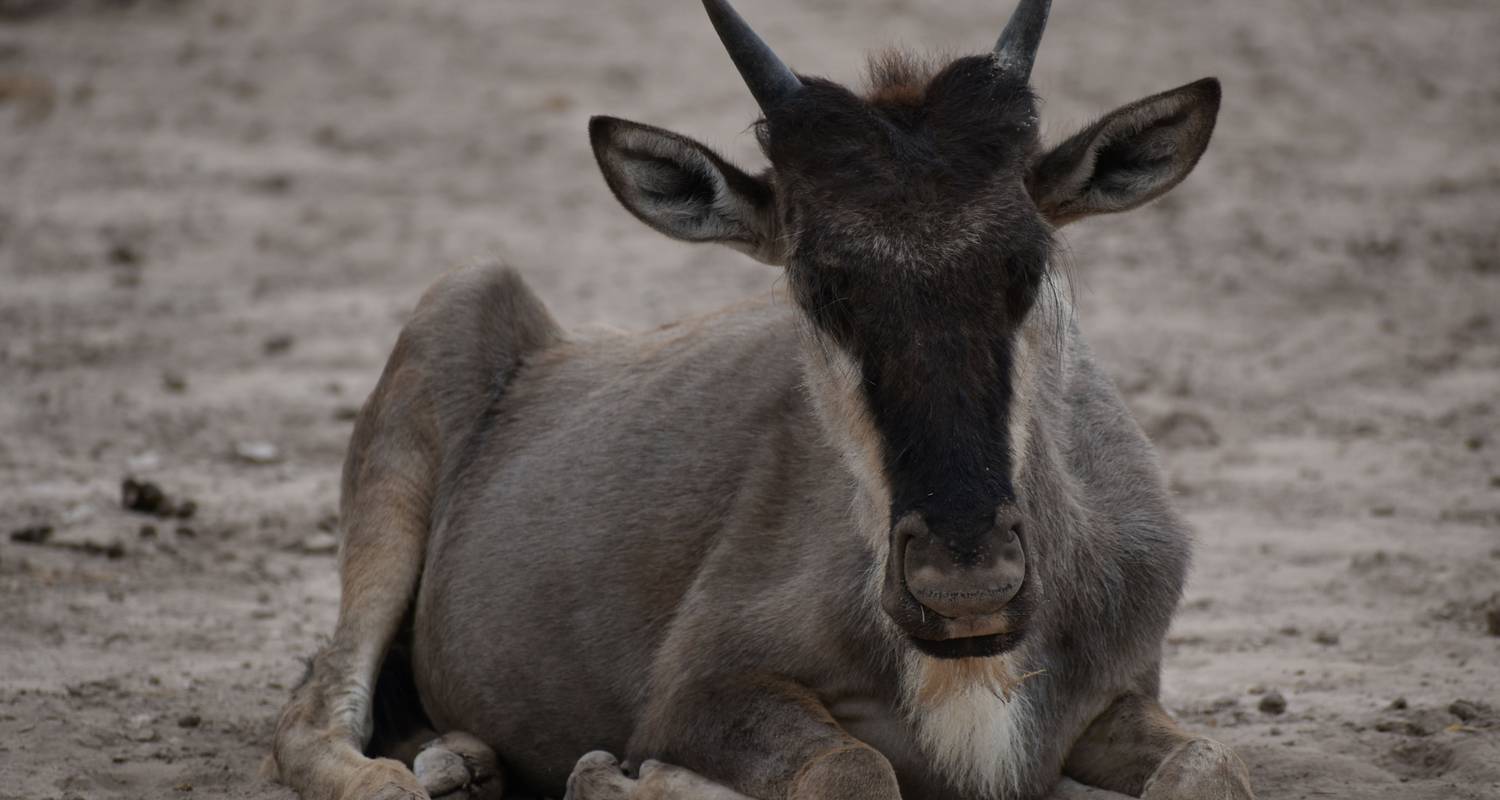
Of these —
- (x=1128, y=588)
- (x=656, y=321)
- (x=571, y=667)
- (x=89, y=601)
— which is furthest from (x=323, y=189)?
(x=1128, y=588)

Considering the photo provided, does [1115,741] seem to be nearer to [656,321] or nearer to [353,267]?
[656,321]

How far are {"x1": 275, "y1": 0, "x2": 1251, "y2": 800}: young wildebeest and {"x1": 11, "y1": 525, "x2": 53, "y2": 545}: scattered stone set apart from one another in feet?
6.49

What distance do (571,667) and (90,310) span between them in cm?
696

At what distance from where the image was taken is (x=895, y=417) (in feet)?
16.1

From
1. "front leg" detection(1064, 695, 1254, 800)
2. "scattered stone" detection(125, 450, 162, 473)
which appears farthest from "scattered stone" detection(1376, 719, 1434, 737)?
"scattered stone" detection(125, 450, 162, 473)

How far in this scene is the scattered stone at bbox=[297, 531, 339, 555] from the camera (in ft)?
29.1

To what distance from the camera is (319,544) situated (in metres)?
8.92

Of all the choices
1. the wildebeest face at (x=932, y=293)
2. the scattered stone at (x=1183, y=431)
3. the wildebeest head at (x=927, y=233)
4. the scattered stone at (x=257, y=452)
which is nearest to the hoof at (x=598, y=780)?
the wildebeest head at (x=927, y=233)

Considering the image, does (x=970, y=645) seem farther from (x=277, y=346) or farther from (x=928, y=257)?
(x=277, y=346)

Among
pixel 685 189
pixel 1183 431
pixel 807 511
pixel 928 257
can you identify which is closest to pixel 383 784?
pixel 807 511

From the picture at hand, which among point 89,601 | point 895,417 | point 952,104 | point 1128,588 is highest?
point 952,104

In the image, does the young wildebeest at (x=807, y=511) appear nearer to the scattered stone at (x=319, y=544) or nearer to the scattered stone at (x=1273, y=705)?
the scattered stone at (x=1273, y=705)

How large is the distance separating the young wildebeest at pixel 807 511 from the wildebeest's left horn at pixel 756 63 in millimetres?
12

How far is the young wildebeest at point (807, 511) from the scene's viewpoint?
4.93 metres
